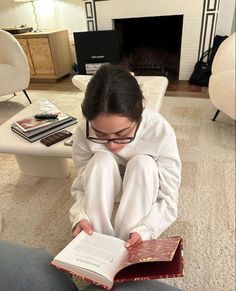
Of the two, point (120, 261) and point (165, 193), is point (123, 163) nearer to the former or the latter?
point (165, 193)

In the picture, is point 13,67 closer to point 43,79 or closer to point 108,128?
point 43,79

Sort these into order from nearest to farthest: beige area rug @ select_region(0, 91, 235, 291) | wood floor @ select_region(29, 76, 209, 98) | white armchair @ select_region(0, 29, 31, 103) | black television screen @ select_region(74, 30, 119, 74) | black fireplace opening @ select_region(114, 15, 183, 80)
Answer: beige area rug @ select_region(0, 91, 235, 291), white armchair @ select_region(0, 29, 31, 103), wood floor @ select_region(29, 76, 209, 98), black television screen @ select_region(74, 30, 119, 74), black fireplace opening @ select_region(114, 15, 183, 80)

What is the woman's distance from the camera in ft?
2.40

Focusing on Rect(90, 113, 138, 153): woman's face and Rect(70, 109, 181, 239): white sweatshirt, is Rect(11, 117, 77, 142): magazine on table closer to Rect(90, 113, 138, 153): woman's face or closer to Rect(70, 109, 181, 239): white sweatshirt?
Rect(70, 109, 181, 239): white sweatshirt

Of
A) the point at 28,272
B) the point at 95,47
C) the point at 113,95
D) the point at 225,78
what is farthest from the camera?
the point at 95,47

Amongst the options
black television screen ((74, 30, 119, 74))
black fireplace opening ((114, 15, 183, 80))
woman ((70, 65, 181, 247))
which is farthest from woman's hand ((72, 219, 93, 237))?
black fireplace opening ((114, 15, 183, 80))

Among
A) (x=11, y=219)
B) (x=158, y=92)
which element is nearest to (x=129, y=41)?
(x=158, y=92)

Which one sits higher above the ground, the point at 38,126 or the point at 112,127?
the point at 112,127

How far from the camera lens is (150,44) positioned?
3.34 metres

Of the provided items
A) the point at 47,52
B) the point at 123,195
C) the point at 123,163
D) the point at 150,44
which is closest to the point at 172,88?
the point at 150,44

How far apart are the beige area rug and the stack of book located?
333 millimetres

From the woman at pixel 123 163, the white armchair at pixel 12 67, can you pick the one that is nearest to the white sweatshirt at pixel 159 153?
the woman at pixel 123 163

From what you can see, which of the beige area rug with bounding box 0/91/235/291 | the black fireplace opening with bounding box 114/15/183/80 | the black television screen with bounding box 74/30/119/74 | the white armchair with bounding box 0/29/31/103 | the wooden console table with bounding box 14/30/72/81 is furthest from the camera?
the black fireplace opening with bounding box 114/15/183/80

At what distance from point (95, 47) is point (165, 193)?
2464 millimetres
